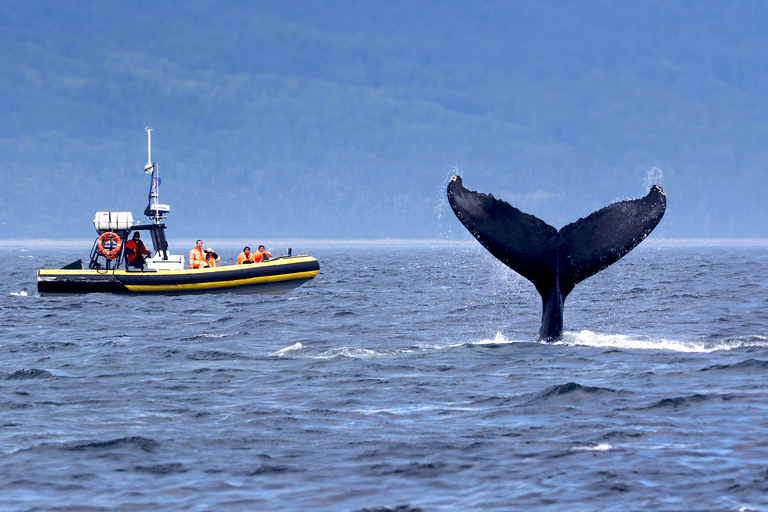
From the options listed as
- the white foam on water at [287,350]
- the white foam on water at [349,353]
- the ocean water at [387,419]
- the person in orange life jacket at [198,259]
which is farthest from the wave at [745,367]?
the person in orange life jacket at [198,259]

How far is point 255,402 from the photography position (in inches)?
408

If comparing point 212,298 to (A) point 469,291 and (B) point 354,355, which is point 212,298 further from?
(B) point 354,355

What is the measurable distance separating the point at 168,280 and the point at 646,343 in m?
17.2

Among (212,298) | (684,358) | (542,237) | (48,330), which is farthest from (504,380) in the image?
(212,298)

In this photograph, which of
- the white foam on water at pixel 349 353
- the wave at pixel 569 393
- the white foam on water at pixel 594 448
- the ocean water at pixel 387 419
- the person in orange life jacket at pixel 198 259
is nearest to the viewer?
the ocean water at pixel 387 419

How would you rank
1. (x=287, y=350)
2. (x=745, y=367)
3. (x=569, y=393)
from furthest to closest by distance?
(x=287, y=350)
(x=745, y=367)
(x=569, y=393)

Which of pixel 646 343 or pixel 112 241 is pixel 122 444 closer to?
pixel 646 343

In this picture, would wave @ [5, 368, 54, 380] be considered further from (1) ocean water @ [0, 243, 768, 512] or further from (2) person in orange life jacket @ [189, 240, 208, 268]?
(2) person in orange life jacket @ [189, 240, 208, 268]

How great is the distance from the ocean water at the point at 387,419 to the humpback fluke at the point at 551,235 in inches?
52.5

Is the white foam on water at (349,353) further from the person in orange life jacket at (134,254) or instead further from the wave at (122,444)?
the person in orange life jacket at (134,254)

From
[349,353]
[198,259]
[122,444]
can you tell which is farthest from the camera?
[198,259]

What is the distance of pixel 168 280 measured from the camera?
93.8 ft

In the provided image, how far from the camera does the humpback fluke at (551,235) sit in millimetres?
11742

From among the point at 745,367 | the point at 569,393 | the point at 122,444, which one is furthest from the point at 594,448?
the point at 745,367
